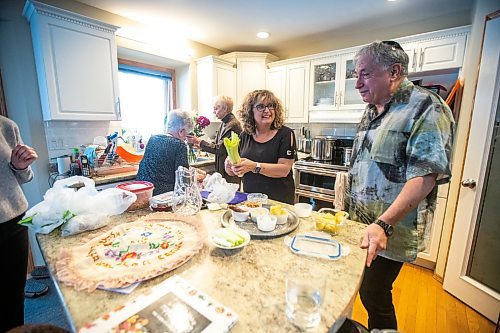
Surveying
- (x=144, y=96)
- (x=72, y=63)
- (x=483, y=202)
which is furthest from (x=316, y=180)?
(x=72, y=63)

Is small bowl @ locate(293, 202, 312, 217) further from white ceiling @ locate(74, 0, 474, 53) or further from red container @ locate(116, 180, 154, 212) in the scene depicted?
white ceiling @ locate(74, 0, 474, 53)

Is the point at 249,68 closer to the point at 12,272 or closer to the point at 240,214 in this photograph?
the point at 240,214

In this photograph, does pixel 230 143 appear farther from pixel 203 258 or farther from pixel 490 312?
pixel 490 312

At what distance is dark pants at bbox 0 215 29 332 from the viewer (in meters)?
1.17

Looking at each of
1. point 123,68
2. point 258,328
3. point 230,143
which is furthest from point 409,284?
point 123,68

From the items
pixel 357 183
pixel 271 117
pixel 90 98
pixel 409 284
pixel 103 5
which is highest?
pixel 103 5

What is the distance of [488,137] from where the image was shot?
1693mm

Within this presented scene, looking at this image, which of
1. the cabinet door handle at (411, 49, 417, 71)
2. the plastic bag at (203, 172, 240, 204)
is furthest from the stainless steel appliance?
the plastic bag at (203, 172, 240, 204)

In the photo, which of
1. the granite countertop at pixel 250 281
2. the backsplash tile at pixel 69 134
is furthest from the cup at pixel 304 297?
the backsplash tile at pixel 69 134

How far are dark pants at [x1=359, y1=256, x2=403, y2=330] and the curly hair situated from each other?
1055 millimetres

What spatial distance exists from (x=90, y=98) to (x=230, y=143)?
Result: 173 centimetres

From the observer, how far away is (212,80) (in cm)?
318

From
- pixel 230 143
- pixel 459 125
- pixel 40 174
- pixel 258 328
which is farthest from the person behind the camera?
pixel 40 174

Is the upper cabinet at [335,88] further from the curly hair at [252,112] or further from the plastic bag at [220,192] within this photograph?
the plastic bag at [220,192]
